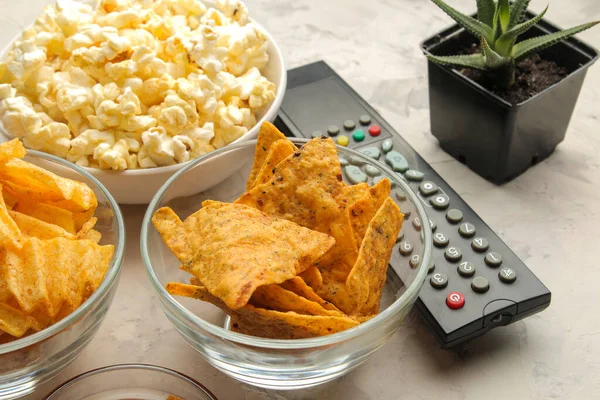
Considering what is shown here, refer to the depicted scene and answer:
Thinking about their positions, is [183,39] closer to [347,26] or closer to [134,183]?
[134,183]

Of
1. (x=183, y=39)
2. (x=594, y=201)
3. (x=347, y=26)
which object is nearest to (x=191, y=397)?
(x=183, y=39)

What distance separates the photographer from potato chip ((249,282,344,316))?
72 cm

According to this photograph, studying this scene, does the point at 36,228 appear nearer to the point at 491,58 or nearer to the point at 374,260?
the point at 374,260

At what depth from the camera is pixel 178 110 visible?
933 mm

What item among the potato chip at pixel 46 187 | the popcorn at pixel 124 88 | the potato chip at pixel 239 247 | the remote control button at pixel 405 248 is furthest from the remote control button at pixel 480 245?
the potato chip at pixel 46 187

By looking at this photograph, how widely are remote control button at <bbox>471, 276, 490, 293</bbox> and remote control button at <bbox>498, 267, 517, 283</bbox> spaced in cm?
2

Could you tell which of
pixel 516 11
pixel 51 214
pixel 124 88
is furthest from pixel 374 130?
pixel 51 214

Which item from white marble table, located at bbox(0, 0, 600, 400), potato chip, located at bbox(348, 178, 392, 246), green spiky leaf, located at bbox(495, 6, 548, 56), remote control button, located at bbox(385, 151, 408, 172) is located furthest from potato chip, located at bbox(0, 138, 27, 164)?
green spiky leaf, located at bbox(495, 6, 548, 56)

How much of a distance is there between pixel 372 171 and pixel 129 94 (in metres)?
0.32

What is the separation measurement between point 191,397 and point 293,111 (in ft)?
1.51

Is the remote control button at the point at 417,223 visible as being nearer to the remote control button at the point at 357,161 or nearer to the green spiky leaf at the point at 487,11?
the remote control button at the point at 357,161

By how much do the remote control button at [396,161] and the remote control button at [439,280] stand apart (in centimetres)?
18

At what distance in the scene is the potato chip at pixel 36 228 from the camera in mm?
794

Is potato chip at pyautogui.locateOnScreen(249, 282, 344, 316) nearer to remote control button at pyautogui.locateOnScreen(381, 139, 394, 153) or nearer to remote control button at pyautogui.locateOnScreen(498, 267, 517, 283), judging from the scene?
remote control button at pyautogui.locateOnScreen(498, 267, 517, 283)
